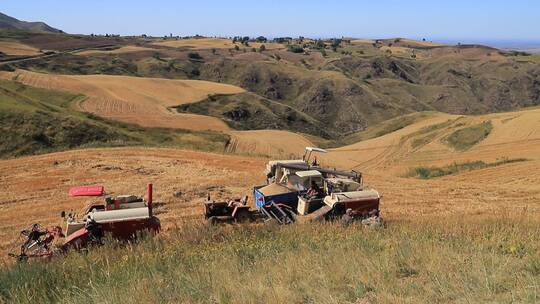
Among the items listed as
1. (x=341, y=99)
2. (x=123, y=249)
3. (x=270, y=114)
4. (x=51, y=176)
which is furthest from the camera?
(x=341, y=99)

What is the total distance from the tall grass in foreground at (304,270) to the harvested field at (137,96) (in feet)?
139

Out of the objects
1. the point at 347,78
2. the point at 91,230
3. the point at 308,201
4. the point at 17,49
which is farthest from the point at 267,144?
the point at 17,49

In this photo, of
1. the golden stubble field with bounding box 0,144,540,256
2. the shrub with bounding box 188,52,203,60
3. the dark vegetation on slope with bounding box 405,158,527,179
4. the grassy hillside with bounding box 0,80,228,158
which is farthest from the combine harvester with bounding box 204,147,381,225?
the shrub with bounding box 188,52,203,60

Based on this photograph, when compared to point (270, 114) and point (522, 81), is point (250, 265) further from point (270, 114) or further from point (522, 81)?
point (522, 81)

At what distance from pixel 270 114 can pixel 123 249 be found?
238 ft

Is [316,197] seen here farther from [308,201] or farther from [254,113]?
[254,113]

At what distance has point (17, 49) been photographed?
368 ft

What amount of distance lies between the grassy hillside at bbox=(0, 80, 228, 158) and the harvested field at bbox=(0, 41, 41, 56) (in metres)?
73.2

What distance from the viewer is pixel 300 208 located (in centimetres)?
1213

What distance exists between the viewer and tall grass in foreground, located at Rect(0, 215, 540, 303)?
5312 millimetres

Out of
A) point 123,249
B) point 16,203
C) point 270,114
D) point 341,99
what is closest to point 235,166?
point 16,203

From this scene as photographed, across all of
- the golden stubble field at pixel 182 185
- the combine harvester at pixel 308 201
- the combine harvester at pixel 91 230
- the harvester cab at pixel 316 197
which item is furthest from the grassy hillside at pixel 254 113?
the combine harvester at pixel 91 230

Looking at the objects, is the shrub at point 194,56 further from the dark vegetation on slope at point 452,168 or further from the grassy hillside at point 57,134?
the dark vegetation on slope at point 452,168

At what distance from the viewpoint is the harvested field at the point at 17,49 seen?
348 feet
